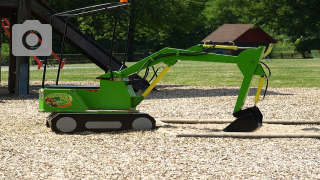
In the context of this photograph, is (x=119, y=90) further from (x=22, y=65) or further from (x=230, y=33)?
(x=230, y=33)

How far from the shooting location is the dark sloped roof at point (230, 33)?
83062 mm

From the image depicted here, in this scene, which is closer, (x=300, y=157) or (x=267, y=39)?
(x=300, y=157)

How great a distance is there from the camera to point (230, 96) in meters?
16.3

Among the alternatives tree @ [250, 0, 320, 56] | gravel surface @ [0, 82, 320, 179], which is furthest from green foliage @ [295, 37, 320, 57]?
gravel surface @ [0, 82, 320, 179]

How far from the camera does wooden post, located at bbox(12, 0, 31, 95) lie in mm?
16469

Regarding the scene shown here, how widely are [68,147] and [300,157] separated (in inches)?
125

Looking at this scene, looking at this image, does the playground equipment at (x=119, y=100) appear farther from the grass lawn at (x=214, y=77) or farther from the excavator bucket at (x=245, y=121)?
the grass lawn at (x=214, y=77)

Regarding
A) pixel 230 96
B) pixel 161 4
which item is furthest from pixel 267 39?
pixel 230 96

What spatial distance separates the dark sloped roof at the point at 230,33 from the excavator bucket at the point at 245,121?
7324 centimetres

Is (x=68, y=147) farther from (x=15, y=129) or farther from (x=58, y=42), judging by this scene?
(x=58, y=42)

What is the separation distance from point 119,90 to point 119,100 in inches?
6.7

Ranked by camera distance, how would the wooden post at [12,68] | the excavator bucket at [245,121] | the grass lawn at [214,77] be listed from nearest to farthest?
the excavator bucket at [245,121], the wooden post at [12,68], the grass lawn at [214,77]

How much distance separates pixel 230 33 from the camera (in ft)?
277

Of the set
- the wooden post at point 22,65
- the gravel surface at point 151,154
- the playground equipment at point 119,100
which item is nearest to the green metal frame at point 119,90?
the playground equipment at point 119,100
